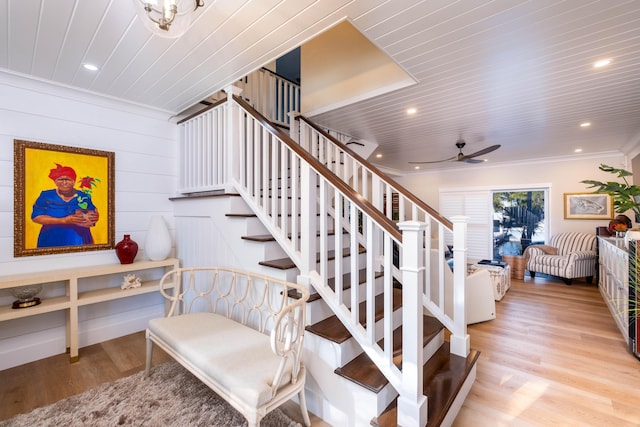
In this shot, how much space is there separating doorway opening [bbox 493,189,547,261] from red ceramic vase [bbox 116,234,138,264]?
6.91m

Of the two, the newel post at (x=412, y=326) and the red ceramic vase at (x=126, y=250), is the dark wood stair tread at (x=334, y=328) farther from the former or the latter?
the red ceramic vase at (x=126, y=250)

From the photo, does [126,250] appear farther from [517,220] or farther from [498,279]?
[517,220]

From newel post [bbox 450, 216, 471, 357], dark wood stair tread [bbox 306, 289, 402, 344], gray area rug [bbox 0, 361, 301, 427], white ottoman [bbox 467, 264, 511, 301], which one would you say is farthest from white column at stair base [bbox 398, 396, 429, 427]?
white ottoman [bbox 467, 264, 511, 301]

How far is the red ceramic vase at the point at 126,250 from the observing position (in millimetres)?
Answer: 2781

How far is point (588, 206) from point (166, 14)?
720cm

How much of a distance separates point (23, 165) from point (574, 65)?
4.52 meters

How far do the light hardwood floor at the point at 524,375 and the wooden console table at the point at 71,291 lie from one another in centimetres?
34

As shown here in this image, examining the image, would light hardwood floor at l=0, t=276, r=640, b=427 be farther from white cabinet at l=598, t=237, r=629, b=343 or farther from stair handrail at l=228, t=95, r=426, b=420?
stair handrail at l=228, t=95, r=426, b=420

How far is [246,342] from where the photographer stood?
185 centimetres

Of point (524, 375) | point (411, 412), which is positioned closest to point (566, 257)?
point (524, 375)

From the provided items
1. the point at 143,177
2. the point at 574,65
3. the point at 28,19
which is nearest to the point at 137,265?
the point at 143,177

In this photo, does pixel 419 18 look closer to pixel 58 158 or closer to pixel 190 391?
pixel 190 391

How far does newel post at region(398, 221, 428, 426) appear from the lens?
140cm

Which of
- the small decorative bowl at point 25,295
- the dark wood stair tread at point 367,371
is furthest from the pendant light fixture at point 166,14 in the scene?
the small decorative bowl at point 25,295
